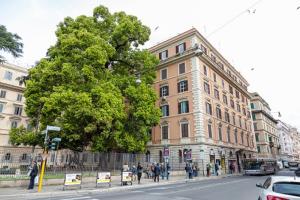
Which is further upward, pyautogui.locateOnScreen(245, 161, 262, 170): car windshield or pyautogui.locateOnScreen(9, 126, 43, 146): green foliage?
pyautogui.locateOnScreen(9, 126, 43, 146): green foliage

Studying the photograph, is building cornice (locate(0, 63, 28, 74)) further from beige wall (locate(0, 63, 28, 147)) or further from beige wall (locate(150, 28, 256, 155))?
beige wall (locate(150, 28, 256, 155))

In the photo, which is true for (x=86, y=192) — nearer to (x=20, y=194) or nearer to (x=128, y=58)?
(x=20, y=194)

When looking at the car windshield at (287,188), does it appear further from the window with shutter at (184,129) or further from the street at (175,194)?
the window with shutter at (184,129)

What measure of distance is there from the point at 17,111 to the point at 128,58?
102 ft

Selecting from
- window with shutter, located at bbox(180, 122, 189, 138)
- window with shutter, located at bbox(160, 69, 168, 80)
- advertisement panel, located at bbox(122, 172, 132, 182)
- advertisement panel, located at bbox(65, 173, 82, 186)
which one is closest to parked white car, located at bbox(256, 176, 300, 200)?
advertisement panel, located at bbox(65, 173, 82, 186)

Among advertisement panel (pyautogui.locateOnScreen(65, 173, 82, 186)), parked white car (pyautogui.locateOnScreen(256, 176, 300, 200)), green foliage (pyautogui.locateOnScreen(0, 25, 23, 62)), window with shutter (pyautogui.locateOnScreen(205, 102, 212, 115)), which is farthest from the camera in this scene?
window with shutter (pyautogui.locateOnScreen(205, 102, 212, 115))

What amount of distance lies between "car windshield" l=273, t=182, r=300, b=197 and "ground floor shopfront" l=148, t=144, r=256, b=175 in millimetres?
18376

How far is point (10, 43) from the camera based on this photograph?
618 inches

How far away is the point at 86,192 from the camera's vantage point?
1382 centimetres

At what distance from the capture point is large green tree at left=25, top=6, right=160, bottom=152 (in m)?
20.1

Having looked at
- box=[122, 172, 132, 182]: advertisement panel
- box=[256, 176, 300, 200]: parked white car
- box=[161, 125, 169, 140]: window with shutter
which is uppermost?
box=[161, 125, 169, 140]: window with shutter

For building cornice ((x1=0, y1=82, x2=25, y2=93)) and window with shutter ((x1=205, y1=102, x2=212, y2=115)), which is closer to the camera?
window with shutter ((x1=205, y1=102, x2=212, y2=115))

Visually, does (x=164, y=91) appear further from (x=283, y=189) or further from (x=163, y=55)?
(x=283, y=189)

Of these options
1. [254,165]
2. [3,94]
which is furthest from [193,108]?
[3,94]
